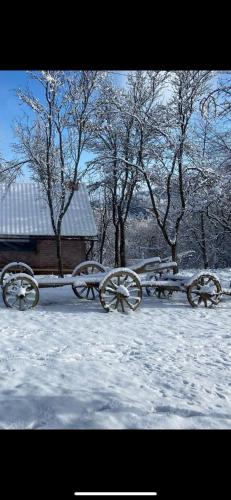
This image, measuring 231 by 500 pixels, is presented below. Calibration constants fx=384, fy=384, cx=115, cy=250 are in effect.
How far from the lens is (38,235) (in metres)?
19.7

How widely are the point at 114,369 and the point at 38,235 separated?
52.1 feet

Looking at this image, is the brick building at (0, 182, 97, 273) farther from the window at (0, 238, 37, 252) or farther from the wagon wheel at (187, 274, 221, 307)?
the wagon wheel at (187, 274, 221, 307)

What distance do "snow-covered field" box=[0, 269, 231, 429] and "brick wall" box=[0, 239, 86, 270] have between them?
12.3 m

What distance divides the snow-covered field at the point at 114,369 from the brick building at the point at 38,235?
1214cm

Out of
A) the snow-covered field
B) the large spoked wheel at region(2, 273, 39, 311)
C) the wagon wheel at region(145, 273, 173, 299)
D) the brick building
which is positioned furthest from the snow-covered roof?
the snow-covered field

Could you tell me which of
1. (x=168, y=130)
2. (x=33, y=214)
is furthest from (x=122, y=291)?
(x=33, y=214)

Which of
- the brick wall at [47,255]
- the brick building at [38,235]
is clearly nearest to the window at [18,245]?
the brick building at [38,235]

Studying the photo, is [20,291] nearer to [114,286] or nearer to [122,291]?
[114,286]

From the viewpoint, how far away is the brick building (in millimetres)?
19828
